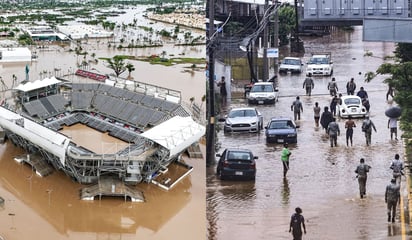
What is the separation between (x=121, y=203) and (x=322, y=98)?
6506 mm

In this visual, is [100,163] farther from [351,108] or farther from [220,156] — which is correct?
[351,108]

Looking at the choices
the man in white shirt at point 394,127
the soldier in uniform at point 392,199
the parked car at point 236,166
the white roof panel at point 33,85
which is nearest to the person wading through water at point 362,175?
the soldier in uniform at point 392,199

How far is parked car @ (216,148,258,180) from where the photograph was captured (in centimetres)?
906

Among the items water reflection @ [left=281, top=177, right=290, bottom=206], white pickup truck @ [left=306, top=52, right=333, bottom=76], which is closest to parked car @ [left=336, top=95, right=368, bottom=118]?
water reflection @ [left=281, top=177, right=290, bottom=206]

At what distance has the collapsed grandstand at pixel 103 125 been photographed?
10484 mm

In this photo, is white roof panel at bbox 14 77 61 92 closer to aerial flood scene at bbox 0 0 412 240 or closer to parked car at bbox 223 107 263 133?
aerial flood scene at bbox 0 0 412 240

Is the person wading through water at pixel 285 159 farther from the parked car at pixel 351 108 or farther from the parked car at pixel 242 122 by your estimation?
the parked car at pixel 351 108

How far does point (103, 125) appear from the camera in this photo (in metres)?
13.3

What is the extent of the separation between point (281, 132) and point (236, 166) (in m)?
2.46

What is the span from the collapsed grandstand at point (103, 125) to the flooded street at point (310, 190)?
3.45 feet

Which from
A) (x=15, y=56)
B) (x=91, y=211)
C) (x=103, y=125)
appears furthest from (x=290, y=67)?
(x=15, y=56)

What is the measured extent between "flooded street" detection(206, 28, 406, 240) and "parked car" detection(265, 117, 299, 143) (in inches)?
4.5

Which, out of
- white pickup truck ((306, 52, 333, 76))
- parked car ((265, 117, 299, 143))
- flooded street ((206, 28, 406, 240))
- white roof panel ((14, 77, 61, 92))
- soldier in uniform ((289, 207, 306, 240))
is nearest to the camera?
soldier in uniform ((289, 207, 306, 240))

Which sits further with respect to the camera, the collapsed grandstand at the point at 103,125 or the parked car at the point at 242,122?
the parked car at the point at 242,122
